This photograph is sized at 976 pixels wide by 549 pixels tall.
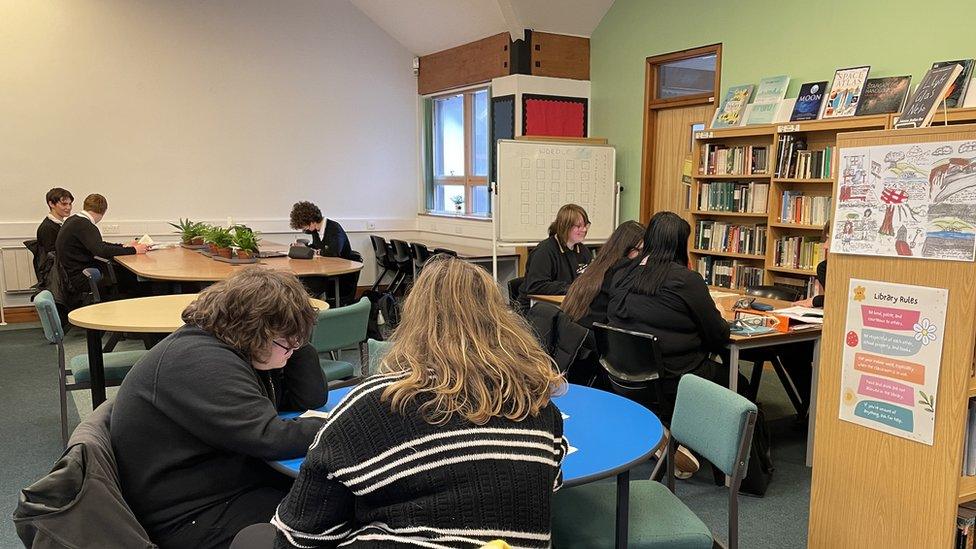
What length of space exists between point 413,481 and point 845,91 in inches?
182

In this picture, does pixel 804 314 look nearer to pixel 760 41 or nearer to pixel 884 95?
pixel 884 95

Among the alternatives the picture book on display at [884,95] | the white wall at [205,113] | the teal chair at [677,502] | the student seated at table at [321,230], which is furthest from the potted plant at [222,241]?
the picture book on display at [884,95]

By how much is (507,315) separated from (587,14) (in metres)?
5.90

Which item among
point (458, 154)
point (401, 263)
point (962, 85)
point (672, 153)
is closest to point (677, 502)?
point (962, 85)

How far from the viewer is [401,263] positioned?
→ 7703 millimetres

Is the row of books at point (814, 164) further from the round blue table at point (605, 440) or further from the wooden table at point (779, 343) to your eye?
the round blue table at point (605, 440)

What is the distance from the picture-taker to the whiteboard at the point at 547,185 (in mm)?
6219

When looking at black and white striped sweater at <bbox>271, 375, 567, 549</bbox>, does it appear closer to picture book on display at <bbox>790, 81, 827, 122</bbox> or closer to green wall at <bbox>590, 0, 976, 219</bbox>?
green wall at <bbox>590, 0, 976, 219</bbox>

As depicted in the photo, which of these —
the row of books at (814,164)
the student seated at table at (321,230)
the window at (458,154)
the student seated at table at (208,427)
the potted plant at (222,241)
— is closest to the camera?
the student seated at table at (208,427)

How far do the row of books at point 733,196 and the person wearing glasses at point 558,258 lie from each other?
4.82 ft

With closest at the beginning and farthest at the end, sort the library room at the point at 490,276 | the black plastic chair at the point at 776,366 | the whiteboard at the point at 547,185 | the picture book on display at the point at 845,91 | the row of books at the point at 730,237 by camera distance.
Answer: the library room at the point at 490,276 → the black plastic chair at the point at 776,366 → the picture book on display at the point at 845,91 → the row of books at the point at 730,237 → the whiteboard at the point at 547,185

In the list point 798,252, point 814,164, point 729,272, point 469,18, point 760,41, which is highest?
point 469,18

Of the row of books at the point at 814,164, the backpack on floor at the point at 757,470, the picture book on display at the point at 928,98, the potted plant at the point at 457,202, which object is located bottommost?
the backpack on floor at the point at 757,470

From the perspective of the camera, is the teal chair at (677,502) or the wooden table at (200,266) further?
the wooden table at (200,266)
